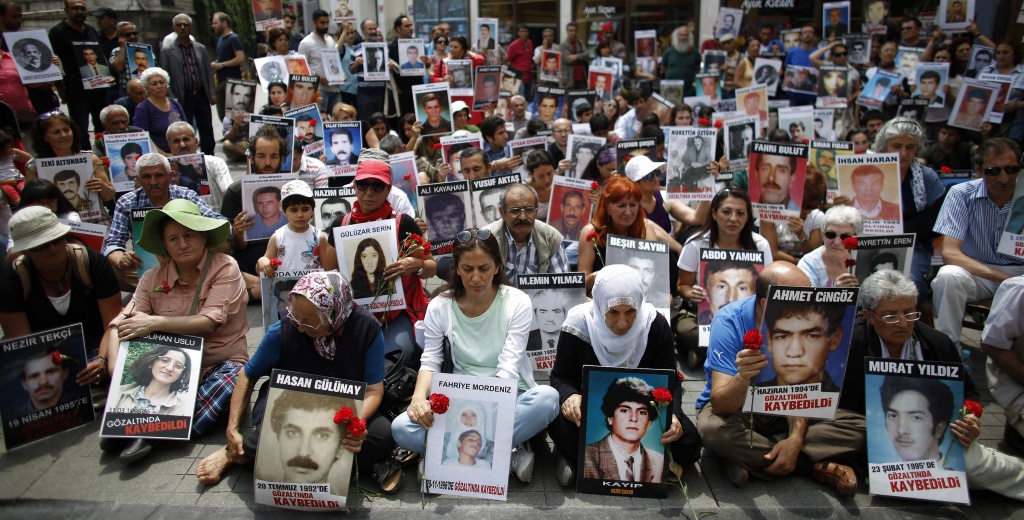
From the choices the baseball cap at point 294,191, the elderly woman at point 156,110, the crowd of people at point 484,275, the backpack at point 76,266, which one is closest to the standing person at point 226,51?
the crowd of people at point 484,275

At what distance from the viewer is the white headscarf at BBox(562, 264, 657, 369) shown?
12.6ft

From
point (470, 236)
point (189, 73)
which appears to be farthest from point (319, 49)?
point (470, 236)

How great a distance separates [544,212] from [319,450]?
4082 mm

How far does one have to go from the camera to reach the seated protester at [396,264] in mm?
5012

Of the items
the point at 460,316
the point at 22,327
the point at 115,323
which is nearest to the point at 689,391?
the point at 460,316

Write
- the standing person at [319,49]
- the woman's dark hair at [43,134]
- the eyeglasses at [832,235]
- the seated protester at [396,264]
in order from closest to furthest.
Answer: the seated protester at [396,264] < the eyeglasses at [832,235] < the woman's dark hair at [43,134] < the standing person at [319,49]

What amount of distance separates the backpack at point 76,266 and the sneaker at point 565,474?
3.43 meters

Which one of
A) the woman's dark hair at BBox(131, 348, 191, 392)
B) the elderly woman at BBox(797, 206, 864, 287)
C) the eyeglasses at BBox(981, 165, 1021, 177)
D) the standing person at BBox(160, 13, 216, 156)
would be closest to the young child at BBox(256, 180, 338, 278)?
the woman's dark hair at BBox(131, 348, 191, 392)

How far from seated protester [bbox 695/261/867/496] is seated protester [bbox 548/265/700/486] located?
0.67 feet

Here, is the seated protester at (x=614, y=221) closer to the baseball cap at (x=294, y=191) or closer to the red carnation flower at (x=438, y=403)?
the red carnation flower at (x=438, y=403)

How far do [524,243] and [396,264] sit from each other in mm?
1112

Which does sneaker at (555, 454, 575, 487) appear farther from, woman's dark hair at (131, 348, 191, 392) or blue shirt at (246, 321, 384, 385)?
woman's dark hair at (131, 348, 191, 392)

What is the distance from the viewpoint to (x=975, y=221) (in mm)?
5645

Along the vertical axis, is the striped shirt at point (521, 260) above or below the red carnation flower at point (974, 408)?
above
